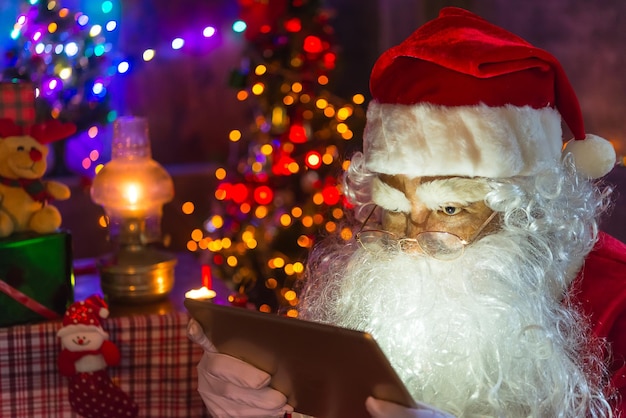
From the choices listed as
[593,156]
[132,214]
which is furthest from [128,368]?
[593,156]

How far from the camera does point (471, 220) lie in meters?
1.37

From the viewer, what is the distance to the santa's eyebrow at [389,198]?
1.42 meters

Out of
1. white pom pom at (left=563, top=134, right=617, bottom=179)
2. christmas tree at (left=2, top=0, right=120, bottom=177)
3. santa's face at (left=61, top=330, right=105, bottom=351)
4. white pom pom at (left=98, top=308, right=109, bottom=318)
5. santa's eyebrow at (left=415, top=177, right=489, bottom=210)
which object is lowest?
santa's face at (left=61, top=330, right=105, bottom=351)

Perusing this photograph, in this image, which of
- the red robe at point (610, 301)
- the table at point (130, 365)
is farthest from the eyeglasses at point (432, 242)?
the table at point (130, 365)

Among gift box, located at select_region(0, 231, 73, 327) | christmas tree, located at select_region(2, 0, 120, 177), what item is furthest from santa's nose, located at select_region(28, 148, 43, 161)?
christmas tree, located at select_region(2, 0, 120, 177)

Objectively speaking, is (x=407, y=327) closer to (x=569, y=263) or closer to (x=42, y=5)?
(x=569, y=263)

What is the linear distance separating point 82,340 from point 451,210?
91 centimetres

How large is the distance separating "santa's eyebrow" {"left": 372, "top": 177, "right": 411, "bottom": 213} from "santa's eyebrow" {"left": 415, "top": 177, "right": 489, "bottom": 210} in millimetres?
66

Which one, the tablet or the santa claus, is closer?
the tablet

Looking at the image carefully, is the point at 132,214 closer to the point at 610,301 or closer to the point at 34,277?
the point at 34,277

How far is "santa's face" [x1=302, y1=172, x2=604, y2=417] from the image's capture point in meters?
1.28

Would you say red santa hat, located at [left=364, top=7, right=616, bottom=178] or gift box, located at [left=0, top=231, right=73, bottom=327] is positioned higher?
red santa hat, located at [left=364, top=7, right=616, bottom=178]

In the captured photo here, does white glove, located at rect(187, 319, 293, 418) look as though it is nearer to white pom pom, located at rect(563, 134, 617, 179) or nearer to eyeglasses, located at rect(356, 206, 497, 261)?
eyeglasses, located at rect(356, 206, 497, 261)

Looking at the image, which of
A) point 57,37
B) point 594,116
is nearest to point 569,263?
point 594,116
